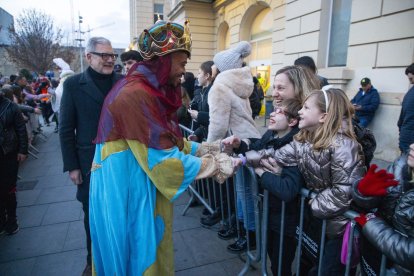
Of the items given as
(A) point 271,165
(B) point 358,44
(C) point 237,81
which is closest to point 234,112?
(C) point 237,81

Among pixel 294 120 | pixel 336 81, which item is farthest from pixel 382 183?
pixel 336 81

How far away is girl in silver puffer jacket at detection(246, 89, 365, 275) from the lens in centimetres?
164

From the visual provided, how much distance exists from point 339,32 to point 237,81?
5.40 m

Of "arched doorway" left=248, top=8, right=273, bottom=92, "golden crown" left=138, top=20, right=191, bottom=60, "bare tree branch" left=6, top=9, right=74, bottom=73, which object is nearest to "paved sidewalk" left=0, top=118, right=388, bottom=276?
"golden crown" left=138, top=20, right=191, bottom=60

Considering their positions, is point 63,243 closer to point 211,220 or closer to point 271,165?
point 211,220

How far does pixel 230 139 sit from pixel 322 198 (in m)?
0.94

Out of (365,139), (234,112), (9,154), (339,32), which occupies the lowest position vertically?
(9,154)

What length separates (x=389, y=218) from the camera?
1.46 meters

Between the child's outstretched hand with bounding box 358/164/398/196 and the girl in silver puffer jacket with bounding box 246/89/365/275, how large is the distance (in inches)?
8.5

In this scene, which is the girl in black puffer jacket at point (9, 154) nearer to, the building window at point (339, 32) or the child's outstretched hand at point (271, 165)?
the child's outstretched hand at point (271, 165)

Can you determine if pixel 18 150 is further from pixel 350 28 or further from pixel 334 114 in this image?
pixel 350 28

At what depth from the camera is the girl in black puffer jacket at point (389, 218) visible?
1.29 metres

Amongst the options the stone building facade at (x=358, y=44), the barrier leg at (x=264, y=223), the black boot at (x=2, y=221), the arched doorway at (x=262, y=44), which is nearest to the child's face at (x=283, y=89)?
the barrier leg at (x=264, y=223)

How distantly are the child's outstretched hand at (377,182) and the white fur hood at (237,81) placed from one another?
1885 mm
